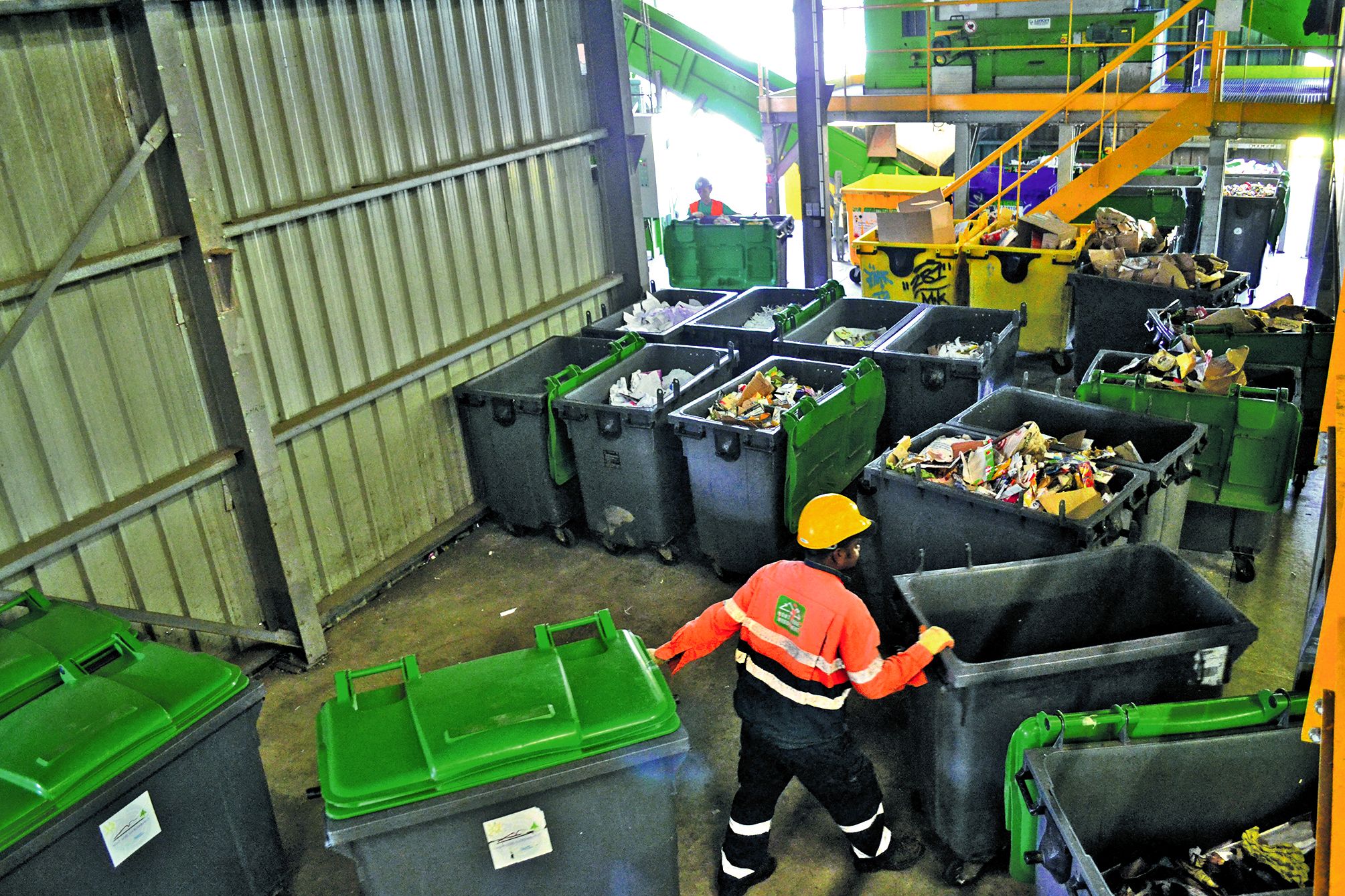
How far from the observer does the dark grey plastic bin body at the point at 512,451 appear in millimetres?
6418

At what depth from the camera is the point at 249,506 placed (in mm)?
5352

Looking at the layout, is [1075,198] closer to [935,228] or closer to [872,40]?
[935,228]

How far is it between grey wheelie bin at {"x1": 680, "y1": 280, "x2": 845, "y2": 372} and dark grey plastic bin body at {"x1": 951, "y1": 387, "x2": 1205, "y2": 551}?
78.1 inches

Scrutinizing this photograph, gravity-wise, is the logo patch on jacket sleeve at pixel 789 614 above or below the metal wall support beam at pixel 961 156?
below

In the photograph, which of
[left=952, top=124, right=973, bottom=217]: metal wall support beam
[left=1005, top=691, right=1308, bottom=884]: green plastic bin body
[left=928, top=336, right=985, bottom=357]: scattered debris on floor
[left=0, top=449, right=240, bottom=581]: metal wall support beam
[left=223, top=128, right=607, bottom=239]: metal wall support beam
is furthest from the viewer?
[left=952, top=124, right=973, bottom=217]: metal wall support beam

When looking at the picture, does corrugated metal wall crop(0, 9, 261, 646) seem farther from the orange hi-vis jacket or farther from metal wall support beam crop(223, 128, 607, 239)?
the orange hi-vis jacket

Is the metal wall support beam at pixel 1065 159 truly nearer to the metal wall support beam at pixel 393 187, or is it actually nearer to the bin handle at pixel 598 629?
the metal wall support beam at pixel 393 187

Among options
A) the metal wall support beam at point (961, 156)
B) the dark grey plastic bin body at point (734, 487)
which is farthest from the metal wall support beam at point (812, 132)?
the dark grey plastic bin body at point (734, 487)

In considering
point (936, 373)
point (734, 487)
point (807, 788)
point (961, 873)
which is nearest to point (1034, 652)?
point (961, 873)

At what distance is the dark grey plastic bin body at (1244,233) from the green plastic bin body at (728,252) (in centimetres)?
464

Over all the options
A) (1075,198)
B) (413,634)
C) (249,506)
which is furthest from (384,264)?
(1075,198)

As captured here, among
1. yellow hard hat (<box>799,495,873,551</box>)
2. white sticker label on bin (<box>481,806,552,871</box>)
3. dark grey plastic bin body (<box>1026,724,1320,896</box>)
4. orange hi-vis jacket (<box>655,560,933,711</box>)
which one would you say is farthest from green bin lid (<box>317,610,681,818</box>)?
dark grey plastic bin body (<box>1026,724,1320,896</box>)

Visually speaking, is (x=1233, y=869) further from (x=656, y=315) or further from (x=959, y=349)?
(x=656, y=315)

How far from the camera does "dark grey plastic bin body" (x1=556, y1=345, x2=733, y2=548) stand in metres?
6.05
